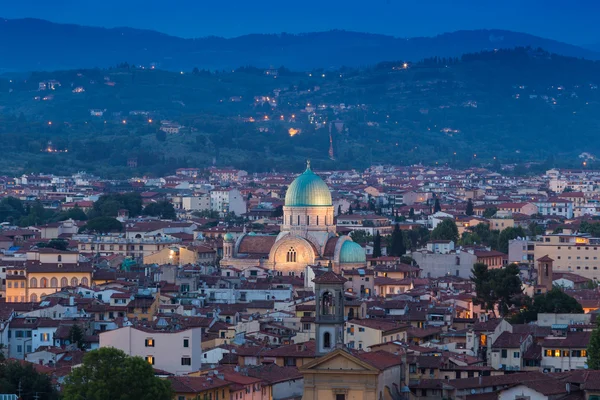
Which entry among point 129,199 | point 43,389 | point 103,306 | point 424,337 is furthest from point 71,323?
point 129,199

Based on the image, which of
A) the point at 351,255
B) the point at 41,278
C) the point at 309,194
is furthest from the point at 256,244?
the point at 41,278

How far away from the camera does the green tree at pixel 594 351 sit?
3253 centimetres

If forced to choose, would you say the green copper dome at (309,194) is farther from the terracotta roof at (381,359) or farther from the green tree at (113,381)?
the green tree at (113,381)

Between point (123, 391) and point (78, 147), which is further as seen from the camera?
point (78, 147)

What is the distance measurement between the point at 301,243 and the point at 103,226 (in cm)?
2575

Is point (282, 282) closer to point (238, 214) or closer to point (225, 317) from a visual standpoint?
point (225, 317)

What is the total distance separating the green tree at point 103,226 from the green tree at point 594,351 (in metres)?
57.0

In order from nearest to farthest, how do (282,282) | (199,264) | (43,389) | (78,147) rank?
(43,389) < (282,282) < (199,264) < (78,147)

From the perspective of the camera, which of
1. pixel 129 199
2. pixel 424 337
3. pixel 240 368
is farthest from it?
pixel 129 199

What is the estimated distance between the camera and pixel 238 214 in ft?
385

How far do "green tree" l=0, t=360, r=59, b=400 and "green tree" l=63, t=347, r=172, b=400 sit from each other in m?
1.26

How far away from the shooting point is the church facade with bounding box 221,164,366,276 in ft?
213

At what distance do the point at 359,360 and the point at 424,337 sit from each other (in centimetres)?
1306

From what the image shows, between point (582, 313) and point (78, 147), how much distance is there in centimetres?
15077
